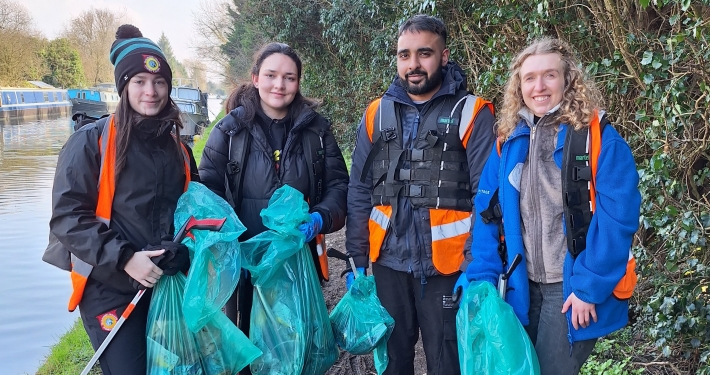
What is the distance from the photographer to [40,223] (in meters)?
8.58

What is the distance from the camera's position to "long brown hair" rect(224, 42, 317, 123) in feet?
9.41

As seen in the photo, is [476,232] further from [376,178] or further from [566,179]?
[376,178]

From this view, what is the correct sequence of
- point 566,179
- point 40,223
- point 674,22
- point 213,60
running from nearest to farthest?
point 566,179 → point 674,22 → point 40,223 → point 213,60

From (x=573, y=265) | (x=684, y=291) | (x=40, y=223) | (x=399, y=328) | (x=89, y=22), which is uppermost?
(x=89, y=22)

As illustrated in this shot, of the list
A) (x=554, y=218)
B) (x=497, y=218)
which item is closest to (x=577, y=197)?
(x=554, y=218)

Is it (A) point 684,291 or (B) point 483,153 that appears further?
(A) point 684,291

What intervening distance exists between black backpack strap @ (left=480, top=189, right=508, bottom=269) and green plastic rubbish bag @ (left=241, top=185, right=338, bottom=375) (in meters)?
0.89

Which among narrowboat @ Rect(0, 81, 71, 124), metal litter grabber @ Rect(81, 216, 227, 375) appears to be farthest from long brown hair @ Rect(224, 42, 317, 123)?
narrowboat @ Rect(0, 81, 71, 124)

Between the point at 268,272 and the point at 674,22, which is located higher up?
the point at 674,22

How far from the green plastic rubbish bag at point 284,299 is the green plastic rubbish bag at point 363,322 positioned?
3.6 inches

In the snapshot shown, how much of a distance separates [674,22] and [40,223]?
29.5 feet

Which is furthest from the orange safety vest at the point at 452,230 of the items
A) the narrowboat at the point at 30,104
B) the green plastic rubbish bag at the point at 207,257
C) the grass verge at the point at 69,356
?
the narrowboat at the point at 30,104

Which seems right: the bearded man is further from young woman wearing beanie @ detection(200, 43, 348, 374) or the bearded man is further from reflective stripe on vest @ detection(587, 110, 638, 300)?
reflective stripe on vest @ detection(587, 110, 638, 300)

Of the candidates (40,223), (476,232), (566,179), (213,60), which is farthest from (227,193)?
(213,60)
